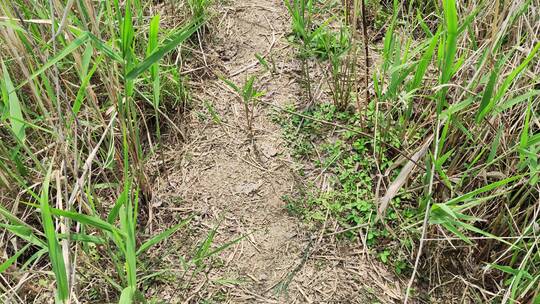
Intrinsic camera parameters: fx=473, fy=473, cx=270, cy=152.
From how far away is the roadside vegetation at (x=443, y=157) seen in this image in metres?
1.24

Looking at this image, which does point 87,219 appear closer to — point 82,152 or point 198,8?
point 82,152

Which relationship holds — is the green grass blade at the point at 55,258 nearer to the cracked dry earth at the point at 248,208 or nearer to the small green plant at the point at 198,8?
the cracked dry earth at the point at 248,208

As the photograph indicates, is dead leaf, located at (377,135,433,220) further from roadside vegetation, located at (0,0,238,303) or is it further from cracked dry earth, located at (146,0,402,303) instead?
roadside vegetation, located at (0,0,238,303)

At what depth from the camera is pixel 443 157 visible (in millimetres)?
1223

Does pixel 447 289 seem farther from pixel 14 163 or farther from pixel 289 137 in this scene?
pixel 14 163

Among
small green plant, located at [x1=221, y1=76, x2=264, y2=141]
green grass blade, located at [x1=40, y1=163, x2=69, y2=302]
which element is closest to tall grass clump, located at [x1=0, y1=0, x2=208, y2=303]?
green grass blade, located at [x1=40, y1=163, x2=69, y2=302]

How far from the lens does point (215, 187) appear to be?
1.55 meters

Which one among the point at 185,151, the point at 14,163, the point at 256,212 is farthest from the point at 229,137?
the point at 14,163

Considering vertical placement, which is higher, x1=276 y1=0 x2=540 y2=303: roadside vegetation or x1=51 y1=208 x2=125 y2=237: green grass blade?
x1=51 y1=208 x2=125 y2=237: green grass blade

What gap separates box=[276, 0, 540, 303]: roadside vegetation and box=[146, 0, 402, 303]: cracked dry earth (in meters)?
0.06

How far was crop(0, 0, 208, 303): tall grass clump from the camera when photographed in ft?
3.48

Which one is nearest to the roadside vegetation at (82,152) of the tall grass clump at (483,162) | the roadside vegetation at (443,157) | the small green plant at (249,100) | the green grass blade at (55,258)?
the green grass blade at (55,258)

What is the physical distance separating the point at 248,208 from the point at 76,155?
0.59 metres

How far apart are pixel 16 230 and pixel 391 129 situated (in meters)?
1.12
